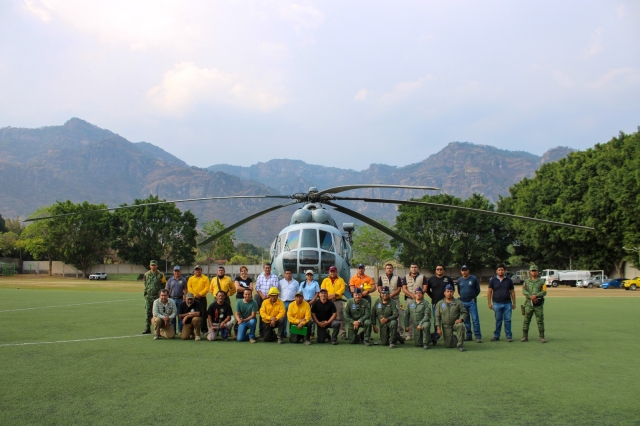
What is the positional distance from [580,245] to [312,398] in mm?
55906

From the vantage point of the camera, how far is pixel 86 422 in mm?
5570

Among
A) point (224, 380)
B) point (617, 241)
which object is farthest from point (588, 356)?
point (617, 241)

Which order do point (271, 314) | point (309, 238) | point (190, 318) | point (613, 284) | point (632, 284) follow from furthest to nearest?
point (613, 284) < point (632, 284) < point (309, 238) < point (190, 318) < point (271, 314)

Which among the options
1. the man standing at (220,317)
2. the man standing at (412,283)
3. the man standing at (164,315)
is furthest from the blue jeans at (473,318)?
the man standing at (164,315)

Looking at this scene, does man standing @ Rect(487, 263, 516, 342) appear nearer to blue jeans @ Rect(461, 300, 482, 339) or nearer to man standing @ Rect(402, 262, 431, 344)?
blue jeans @ Rect(461, 300, 482, 339)

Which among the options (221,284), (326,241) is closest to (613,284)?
(326,241)

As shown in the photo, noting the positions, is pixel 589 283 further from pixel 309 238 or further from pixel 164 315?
pixel 164 315

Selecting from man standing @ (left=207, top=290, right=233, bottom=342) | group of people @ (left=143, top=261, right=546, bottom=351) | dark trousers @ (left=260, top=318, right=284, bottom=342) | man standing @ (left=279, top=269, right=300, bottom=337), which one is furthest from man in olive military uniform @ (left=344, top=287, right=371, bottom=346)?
man standing @ (left=207, top=290, right=233, bottom=342)

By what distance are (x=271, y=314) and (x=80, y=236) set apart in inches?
2745

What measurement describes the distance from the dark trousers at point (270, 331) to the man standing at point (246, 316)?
0.21m

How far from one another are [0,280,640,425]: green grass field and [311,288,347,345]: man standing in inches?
17.6

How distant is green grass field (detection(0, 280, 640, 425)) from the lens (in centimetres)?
588

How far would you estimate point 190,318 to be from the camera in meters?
11.8

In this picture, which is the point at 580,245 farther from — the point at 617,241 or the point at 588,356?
the point at 588,356
